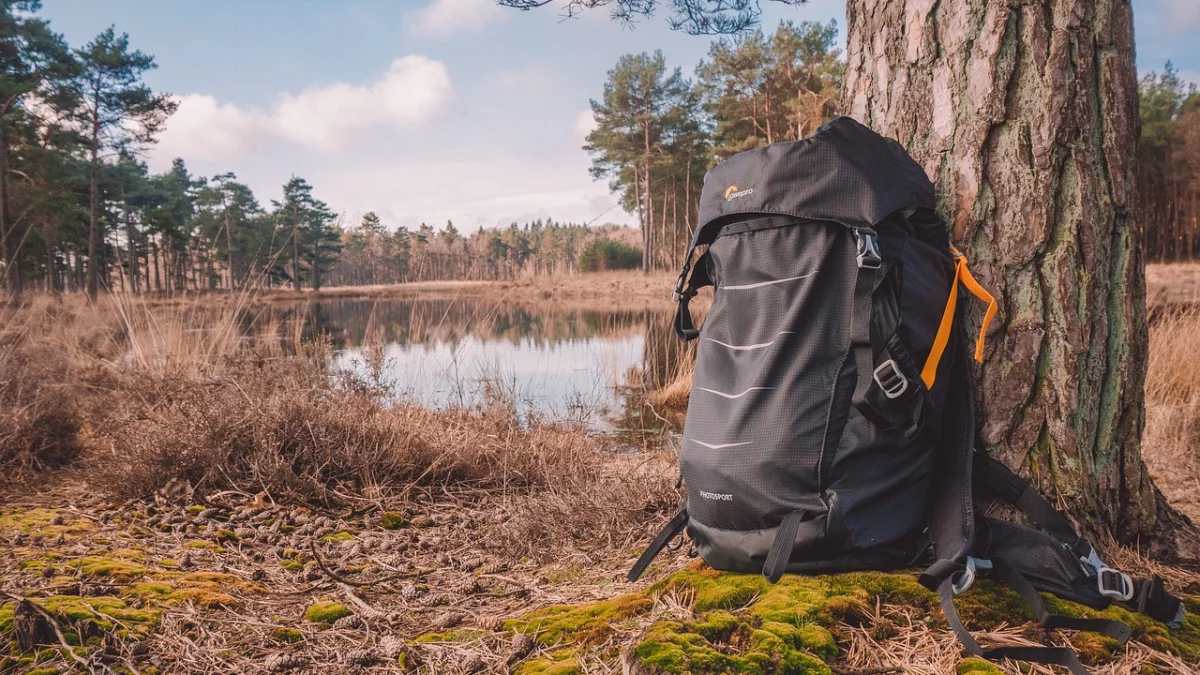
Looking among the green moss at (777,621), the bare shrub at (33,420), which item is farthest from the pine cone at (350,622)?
the bare shrub at (33,420)

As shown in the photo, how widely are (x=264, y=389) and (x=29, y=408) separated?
1.01 m

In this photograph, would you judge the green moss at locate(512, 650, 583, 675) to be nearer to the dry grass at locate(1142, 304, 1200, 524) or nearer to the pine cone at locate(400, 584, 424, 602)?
the pine cone at locate(400, 584, 424, 602)

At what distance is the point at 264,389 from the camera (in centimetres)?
354

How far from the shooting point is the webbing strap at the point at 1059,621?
1236 millimetres

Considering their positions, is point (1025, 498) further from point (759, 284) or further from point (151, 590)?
point (151, 590)

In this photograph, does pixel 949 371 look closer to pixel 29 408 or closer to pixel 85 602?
pixel 85 602

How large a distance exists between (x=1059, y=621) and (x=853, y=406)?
0.55 m

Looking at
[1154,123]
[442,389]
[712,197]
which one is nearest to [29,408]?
[442,389]

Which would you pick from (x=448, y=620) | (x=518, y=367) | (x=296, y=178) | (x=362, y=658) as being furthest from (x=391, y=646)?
(x=296, y=178)

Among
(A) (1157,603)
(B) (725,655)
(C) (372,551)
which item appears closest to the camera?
(B) (725,655)

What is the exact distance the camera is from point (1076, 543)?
1.52 m

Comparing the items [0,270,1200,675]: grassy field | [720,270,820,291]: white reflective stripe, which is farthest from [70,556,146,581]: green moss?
[720,270,820,291]: white reflective stripe

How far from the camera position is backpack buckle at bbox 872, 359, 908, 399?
1.38 meters

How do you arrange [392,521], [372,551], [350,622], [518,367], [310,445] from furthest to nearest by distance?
[518,367] < [310,445] < [392,521] < [372,551] < [350,622]
